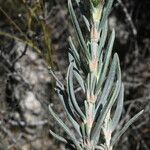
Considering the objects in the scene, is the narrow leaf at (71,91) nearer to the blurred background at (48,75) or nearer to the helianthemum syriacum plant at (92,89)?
the helianthemum syriacum plant at (92,89)

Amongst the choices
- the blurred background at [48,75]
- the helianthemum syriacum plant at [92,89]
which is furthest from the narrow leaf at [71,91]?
the blurred background at [48,75]

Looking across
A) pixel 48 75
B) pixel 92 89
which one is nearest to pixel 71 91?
pixel 92 89

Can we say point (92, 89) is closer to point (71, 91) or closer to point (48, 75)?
point (71, 91)

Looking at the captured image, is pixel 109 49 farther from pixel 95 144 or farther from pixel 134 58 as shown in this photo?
pixel 134 58

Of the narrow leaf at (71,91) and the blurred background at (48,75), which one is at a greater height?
the narrow leaf at (71,91)

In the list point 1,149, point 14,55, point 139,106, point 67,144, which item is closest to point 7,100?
point 14,55

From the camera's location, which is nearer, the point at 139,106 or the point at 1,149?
the point at 1,149
